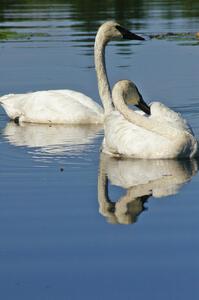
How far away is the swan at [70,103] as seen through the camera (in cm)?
1452

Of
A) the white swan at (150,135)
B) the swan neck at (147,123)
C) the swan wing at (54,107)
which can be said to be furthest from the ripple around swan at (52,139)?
the swan neck at (147,123)

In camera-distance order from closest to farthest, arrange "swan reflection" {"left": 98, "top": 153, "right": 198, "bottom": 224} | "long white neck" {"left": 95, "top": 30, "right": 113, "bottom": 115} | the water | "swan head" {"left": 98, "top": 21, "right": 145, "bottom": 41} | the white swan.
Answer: the water → "swan reflection" {"left": 98, "top": 153, "right": 198, "bottom": 224} → the white swan → "long white neck" {"left": 95, "top": 30, "right": 113, "bottom": 115} → "swan head" {"left": 98, "top": 21, "right": 145, "bottom": 41}

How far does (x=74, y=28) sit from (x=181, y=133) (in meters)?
15.8

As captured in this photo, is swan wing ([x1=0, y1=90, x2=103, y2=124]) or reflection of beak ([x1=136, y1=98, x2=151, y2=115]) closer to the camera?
reflection of beak ([x1=136, y1=98, x2=151, y2=115])

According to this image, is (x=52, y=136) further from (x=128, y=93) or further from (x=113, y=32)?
(x=113, y=32)

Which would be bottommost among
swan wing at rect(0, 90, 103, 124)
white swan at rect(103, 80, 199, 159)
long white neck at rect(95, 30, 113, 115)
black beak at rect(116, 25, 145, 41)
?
swan wing at rect(0, 90, 103, 124)

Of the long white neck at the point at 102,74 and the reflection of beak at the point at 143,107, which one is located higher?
the reflection of beak at the point at 143,107

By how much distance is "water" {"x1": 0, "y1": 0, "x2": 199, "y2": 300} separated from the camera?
7477mm

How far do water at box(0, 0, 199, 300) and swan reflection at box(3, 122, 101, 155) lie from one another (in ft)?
0.04

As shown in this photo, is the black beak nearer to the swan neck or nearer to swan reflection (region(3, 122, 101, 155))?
swan reflection (region(3, 122, 101, 155))

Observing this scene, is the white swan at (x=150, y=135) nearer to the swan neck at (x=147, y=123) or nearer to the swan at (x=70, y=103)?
the swan neck at (x=147, y=123)

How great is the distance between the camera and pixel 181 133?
37.5ft

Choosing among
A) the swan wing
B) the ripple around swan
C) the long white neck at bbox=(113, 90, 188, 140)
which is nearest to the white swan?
the long white neck at bbox=(113, 90, 188, 140)

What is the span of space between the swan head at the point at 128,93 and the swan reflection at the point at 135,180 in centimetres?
82
